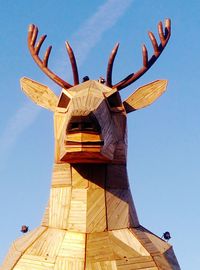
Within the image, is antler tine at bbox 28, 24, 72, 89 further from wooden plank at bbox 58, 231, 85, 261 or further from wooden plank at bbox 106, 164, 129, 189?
wooden plank at bbox 58, 231, 85, 261

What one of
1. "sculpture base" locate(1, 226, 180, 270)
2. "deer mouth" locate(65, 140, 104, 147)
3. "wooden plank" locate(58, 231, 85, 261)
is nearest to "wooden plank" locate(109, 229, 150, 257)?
"sculpture base" locate(1, 226, 180, 270)

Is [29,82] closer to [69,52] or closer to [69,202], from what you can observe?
[69,52]

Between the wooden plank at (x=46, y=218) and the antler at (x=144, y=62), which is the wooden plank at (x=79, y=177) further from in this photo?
the antler at (x=144, y=62)

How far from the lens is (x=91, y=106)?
6.61m

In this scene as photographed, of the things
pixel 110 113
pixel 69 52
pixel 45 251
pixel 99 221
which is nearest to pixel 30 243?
pixel 45 251

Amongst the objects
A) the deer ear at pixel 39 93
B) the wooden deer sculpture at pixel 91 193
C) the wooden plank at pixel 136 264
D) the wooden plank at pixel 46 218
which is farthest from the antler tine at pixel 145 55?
the wooden plank at pixel 136 264

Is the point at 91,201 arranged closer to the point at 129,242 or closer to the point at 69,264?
the point at 129,242

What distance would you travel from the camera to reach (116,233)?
6.95 m

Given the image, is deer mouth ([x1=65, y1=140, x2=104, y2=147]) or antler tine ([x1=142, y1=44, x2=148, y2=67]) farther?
antler tine ([x1=142, y1=44, x2=148, y2=67])

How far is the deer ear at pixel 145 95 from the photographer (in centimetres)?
772

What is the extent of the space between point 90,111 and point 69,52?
1568 mm

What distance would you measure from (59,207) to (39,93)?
1.78 metres

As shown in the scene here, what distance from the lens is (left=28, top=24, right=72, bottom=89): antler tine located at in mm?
7817

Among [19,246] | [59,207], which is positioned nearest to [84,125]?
[59,207]
